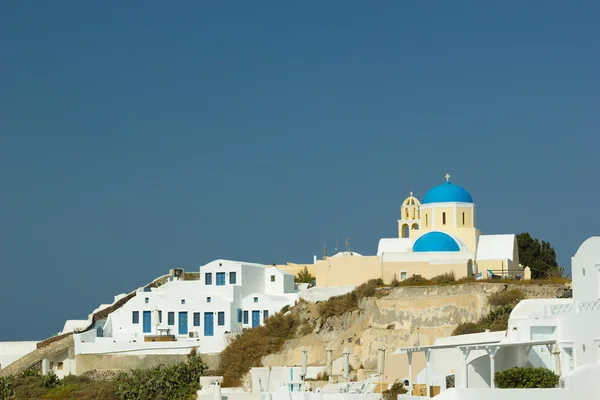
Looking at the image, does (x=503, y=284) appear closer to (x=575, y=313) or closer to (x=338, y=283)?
(x=338, y=283)

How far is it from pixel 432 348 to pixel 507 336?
2455 millimetres

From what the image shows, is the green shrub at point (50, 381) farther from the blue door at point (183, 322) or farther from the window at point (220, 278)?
the window at point (220, 278)

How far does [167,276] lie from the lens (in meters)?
65.6

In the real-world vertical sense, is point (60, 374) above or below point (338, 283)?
below

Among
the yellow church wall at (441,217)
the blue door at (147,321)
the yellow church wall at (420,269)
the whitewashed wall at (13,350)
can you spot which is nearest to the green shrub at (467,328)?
the yellow church wall at (420,269)

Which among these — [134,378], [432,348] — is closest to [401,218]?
[134,378]

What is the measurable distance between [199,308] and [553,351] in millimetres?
28285

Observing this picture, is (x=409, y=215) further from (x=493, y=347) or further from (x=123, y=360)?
(x=493, y=347)

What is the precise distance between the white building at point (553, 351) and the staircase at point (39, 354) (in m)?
27.7

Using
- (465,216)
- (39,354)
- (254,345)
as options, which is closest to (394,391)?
(254,345)

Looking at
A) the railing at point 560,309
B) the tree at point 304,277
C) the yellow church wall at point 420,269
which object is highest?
the tree at point 304,277

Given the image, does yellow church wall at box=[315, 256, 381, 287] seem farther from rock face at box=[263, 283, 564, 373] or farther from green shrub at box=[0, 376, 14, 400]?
green shrub at box=[0, 376, 14, 400]

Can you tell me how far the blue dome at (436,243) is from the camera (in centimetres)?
5481

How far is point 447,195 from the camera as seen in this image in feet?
190
